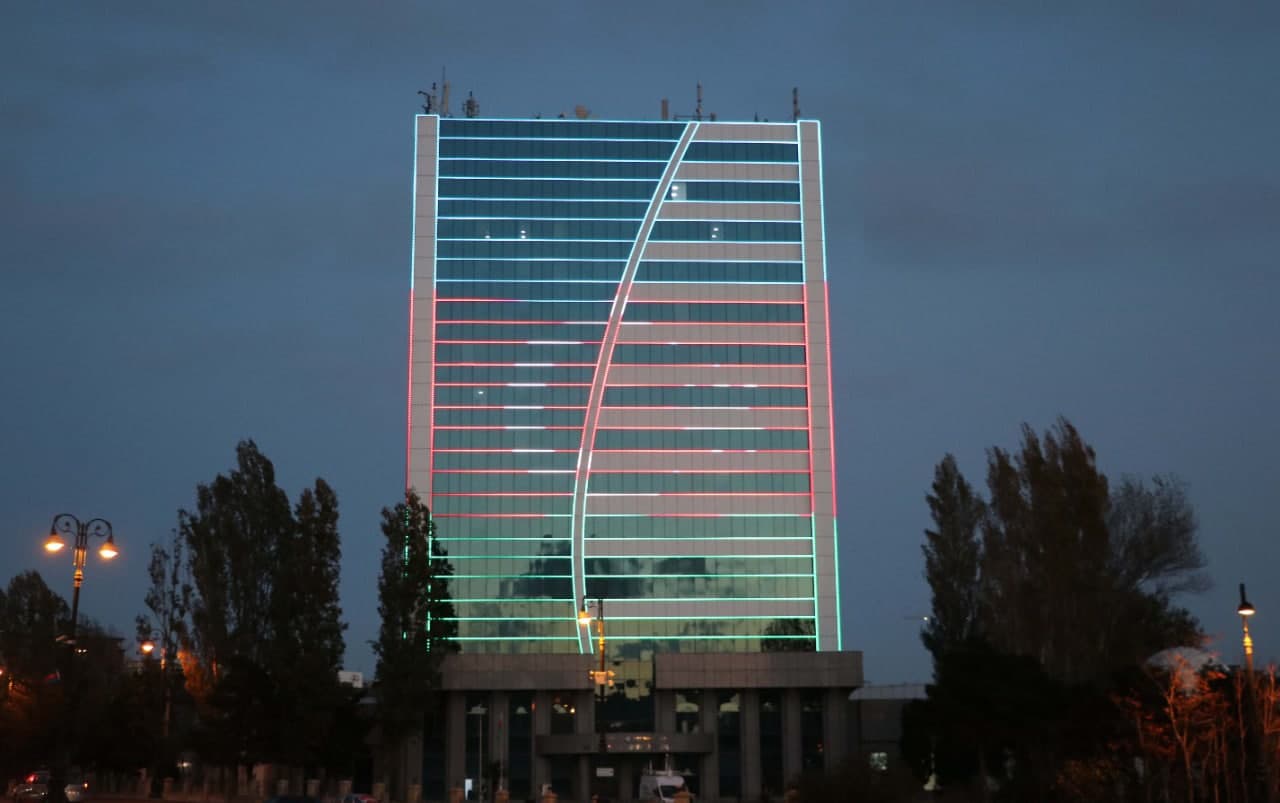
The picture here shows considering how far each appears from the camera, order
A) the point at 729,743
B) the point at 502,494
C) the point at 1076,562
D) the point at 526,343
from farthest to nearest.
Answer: the point at 526,343
the point at 502,494
the point at 729,743
the point at 1076,562

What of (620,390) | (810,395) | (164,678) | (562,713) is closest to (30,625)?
(164,678)

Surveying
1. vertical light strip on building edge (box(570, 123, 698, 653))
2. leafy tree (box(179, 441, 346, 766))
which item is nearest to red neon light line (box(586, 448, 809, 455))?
vertical light strip on building edge (box(570, 123, 698, 653))

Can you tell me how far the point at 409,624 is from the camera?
A: 277 feet

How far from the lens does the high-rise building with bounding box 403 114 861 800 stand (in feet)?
342

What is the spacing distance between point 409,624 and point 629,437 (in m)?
31.1

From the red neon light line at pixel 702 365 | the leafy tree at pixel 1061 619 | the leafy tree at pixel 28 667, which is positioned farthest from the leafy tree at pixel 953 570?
the leafy tree at pixel 28 667

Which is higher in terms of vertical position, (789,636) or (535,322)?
(535,322)

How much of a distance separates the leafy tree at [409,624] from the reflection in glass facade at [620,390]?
1914 cm

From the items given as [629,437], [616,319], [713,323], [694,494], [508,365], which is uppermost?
[616,319]

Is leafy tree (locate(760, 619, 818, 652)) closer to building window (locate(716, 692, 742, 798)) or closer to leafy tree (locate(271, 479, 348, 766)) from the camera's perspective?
building window (locate(716, 692, 742, 798))

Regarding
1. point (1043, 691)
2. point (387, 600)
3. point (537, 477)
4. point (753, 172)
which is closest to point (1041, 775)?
point (1043, 691)

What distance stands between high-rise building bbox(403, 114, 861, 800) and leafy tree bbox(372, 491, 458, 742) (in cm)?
1705

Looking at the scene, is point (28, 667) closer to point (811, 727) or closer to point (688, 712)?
point (688, 712)

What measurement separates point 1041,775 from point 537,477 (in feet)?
176
